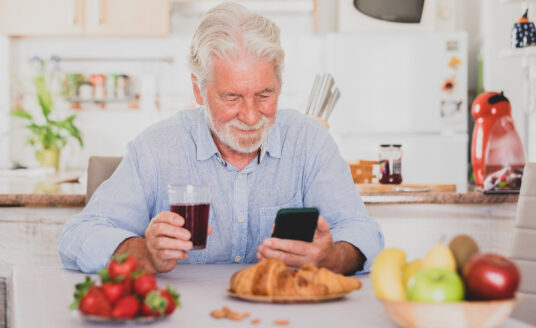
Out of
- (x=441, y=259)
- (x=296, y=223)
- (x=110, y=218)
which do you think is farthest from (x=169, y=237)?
(x=441, y=259)

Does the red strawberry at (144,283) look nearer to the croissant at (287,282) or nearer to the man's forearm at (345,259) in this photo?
the croissant at (287,282)

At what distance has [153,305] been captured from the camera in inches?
38.6

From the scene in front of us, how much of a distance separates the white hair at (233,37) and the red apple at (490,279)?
0.88m

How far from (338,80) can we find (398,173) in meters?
1.86

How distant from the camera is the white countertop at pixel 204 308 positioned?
1031 millimetres

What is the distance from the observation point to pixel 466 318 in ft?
2.92

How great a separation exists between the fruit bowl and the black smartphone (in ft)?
1.37

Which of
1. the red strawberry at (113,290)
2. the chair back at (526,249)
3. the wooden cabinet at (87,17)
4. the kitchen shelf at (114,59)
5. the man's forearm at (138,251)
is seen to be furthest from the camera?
the kitchen shelf at (114,59)

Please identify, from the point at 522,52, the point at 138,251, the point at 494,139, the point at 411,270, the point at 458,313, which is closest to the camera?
the point at 458,313

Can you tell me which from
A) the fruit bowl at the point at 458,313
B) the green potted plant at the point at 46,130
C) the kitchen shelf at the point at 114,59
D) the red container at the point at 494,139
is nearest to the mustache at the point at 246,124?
the fruit bowl at the point at 458,313

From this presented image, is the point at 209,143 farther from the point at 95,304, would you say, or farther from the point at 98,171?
the point at 95,304

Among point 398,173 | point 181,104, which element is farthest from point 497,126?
point 181,104

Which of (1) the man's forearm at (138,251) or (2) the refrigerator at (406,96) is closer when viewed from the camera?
(1) the man's forearm at (138,251)

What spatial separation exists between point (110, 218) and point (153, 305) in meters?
0.71
